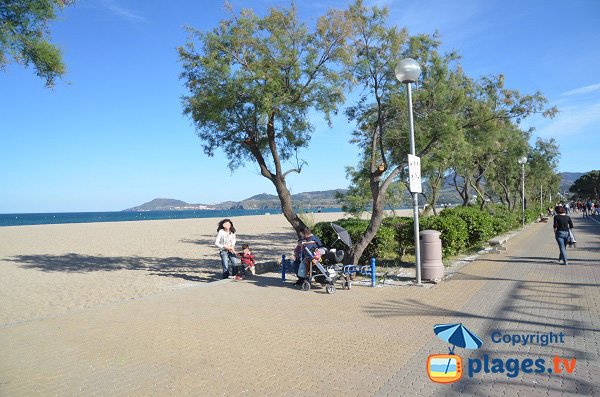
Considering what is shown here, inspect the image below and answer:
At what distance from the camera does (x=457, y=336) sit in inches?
218

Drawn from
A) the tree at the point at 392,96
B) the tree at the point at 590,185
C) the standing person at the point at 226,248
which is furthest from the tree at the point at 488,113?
the tree at the point at 590,185

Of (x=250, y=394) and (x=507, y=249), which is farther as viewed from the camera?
(x=507, y=249)

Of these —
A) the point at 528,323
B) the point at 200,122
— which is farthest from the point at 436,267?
the point at 200,122

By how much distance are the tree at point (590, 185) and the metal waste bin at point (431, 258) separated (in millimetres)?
78952

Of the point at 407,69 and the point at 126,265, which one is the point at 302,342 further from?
the point at 126,265

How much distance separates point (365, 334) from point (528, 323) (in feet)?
7.53

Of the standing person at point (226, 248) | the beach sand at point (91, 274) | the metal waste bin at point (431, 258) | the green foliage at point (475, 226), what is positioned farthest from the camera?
the green foliage at point (475, 226)

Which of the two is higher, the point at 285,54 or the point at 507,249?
the point at 285,54

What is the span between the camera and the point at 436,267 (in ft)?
30.6

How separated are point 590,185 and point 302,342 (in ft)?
299

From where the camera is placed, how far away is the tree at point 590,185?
74312mm

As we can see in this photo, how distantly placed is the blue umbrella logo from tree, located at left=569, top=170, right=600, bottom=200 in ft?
271

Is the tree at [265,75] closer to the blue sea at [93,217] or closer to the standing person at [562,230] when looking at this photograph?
the standing person at [562,230]

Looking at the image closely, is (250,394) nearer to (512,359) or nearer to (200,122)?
(512,359)
